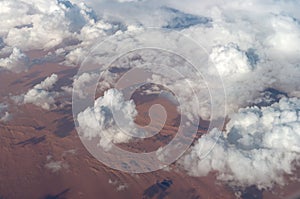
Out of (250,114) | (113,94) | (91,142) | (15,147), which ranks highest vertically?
(250,114)

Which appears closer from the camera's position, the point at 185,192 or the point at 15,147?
the point at 185,192

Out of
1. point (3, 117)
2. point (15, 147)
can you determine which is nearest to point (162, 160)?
point (15, 147)

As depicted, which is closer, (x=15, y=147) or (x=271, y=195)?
(x=271, y=195)

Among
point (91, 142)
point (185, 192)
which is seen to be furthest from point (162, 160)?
point (91, 142)

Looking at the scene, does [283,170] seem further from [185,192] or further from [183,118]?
[183,118]

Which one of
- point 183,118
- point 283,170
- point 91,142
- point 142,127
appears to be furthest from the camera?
point 183,118

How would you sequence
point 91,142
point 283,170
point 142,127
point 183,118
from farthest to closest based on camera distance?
point 183,118, point 142,127, point 91,142, point 283,170

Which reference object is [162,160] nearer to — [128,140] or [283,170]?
[128,140]

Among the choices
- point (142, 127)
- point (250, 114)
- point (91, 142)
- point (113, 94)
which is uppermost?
point (250, 114)

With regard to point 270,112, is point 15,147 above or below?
below
